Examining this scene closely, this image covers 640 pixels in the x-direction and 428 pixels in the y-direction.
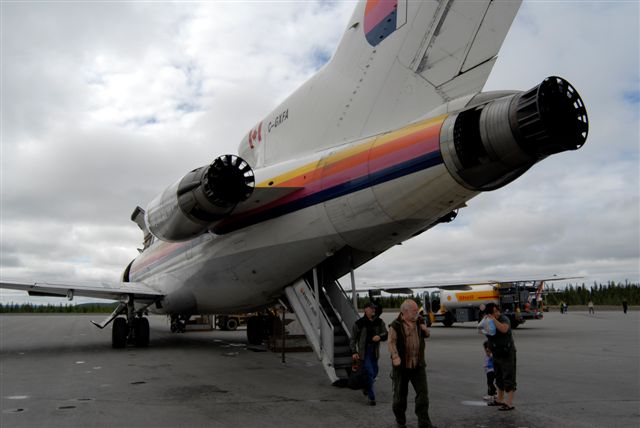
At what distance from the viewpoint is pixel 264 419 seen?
641 centimetres

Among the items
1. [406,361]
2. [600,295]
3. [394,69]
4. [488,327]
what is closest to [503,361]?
[488,327]

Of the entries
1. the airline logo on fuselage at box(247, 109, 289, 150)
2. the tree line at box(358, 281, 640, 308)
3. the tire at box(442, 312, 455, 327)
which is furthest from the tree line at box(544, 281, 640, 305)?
the airline logo on fuselage at box(247, 109, 289, 150)

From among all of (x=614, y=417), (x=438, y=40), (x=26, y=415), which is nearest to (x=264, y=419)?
(x=26, y=415)

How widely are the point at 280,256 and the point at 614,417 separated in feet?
18.3

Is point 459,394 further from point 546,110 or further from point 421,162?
point 546,110

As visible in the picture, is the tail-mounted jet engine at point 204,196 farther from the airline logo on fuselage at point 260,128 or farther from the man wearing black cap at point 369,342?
the man wearing black cap at point 369,342

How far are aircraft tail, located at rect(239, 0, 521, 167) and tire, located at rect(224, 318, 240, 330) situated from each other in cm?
1784

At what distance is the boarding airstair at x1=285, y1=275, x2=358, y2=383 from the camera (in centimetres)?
831

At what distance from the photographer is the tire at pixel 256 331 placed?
54.5 feet

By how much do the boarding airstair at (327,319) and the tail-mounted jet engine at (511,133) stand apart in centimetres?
354

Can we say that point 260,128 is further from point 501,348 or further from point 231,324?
point 231,324

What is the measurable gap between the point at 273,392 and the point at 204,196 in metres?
3.46

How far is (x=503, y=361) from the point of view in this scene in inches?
271

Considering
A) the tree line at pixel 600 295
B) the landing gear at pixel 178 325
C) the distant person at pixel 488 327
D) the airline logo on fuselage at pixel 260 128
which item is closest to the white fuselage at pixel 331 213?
the airline logo on fuselage at pixel 260 128
